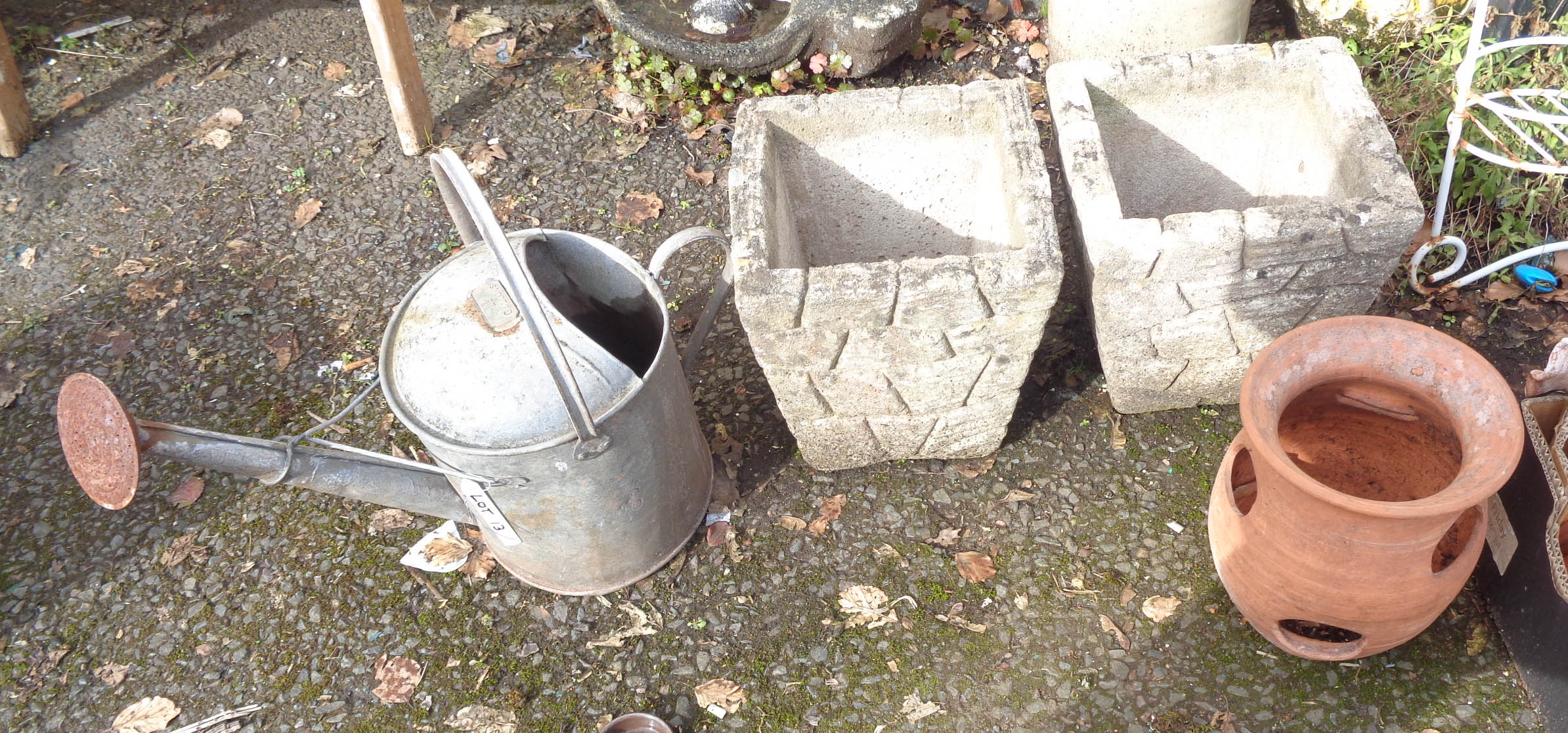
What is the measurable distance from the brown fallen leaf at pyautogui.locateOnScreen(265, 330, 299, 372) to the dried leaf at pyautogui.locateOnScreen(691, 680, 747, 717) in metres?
1.93

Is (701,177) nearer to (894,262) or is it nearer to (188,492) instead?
(894,262)

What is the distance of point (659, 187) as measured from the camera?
3.80 meters

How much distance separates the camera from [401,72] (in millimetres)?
3781

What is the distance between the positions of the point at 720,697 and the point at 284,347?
6.78ft

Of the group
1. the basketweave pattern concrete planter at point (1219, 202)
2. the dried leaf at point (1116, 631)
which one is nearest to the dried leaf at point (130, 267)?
the basketweave pattern concrete planter at point (1219, 202)

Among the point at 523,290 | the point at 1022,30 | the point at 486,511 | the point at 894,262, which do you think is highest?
the point at 523,290

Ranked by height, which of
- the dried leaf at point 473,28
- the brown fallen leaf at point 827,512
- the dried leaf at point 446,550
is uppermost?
the dried leaf at point 473,28

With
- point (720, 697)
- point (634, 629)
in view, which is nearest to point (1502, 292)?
point (720, 697)

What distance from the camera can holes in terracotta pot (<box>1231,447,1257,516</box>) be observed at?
241 centimetres

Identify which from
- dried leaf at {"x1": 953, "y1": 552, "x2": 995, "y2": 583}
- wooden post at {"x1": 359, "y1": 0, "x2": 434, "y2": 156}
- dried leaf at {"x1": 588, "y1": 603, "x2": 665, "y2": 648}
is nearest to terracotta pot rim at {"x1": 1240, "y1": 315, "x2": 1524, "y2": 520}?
dried leaf at {"x1": 953, "y1": 552, "x2": 995, "y2": 583}

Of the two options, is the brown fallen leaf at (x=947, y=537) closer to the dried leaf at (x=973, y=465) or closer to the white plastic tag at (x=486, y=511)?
the dried leaf at (x=973, y=465)

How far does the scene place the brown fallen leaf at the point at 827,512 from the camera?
2781mm

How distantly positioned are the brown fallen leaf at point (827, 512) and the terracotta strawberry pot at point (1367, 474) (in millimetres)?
1001

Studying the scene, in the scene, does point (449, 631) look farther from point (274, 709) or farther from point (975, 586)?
point (975, 586)
